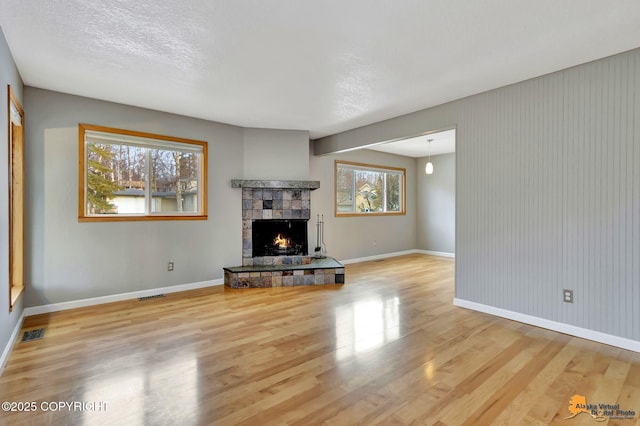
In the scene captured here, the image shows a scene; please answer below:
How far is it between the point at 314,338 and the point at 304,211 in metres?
2.89

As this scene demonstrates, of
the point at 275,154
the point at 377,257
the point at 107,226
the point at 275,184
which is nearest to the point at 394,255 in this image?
the point at 377,257

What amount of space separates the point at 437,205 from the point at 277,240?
14.7ft

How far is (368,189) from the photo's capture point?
747 centimetres

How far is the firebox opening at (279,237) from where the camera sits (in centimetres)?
540

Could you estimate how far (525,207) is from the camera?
336 centimetres

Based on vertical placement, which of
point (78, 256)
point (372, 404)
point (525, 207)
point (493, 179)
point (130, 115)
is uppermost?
point (130, 115)

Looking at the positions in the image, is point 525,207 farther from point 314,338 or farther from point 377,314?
point 314,338

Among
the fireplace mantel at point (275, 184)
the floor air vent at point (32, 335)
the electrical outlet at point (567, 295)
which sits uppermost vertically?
the fireplace mantel at point (275, 184)

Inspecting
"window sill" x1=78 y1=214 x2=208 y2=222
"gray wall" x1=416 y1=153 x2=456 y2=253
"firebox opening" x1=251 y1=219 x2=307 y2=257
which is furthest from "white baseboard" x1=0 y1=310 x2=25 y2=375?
"gray wall" x1=416 y1=153 x2=456 y2=253

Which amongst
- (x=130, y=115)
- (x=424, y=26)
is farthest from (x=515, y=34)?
(x=130, y=115)

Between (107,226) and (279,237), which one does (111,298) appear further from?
(279,237)

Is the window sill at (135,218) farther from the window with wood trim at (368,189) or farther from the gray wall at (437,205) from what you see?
the gray wall at (437,205)

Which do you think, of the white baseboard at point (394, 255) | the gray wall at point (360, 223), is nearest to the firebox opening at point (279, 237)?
the gray wall at point (360, 223)

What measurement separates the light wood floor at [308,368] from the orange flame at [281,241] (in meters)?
1.83
